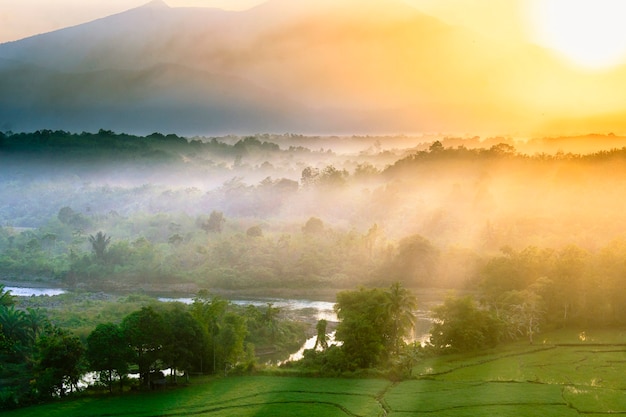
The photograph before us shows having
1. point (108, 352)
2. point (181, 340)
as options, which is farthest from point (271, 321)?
point (108, 352)

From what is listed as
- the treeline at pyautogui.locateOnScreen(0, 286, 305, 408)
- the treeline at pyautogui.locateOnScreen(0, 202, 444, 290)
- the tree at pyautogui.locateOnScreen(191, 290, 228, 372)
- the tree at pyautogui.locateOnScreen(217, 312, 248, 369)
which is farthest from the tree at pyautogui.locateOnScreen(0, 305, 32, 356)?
the treeline at pyautogui.locateOnScreen(0, 202, 444, 290)

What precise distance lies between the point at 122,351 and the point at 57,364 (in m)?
2.97

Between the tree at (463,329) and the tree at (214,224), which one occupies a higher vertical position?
the tree at (214,224)

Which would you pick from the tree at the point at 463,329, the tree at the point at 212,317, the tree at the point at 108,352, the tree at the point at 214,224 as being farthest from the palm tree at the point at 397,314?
the tree at the point at 214,224

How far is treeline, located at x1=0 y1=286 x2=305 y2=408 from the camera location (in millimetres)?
29562

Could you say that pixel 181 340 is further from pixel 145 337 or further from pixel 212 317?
pixel 212 317

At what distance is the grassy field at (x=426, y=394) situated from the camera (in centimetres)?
2769

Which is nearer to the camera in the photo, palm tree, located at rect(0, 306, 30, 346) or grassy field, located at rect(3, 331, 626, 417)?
grassy field, located at rect(3, 331, 626, 417)

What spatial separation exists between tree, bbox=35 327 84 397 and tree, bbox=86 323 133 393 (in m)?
0.62

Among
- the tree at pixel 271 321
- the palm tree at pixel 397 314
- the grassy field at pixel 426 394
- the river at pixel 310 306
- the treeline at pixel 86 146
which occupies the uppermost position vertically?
the treeline at pixel 86 146

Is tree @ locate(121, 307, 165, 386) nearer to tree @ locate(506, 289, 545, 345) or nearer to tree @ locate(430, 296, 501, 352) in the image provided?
tree @ locate(430, 296, 501, 352)

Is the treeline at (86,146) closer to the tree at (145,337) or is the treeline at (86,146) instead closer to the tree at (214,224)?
the tree at (214,224)

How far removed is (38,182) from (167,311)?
8446 cm

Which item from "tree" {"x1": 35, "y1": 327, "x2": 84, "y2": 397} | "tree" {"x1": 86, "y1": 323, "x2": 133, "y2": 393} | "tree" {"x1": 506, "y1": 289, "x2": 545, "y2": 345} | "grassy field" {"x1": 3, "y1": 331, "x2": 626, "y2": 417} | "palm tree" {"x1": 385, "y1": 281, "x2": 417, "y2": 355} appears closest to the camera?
"grassy field" {"x1": 3, "y1": 331, "x2": 626, "y2": 417}
